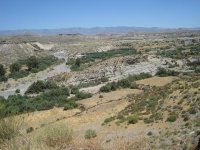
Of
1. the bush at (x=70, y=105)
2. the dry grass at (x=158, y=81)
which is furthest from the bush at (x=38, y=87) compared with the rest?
the dry grass at (x=158, y=81)

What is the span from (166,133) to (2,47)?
120 meters

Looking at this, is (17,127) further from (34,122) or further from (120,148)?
(34,122)

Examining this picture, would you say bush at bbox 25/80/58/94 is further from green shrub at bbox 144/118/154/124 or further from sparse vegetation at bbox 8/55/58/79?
green shrub at bbox 144/118/154/124

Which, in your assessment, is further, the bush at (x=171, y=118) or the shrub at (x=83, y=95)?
the shrub at (x=83, y=95)

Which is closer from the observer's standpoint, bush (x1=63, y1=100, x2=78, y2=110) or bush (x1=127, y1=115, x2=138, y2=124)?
bush (x1=127, y1=115, x2=138, y2=124)

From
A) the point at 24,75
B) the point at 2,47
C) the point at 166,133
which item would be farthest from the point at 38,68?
the point at 166,133

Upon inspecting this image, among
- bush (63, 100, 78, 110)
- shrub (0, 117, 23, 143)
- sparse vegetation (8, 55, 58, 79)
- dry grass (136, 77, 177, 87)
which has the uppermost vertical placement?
shrub (0, 117, 23, 143)

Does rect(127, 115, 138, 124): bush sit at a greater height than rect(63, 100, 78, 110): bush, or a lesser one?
greater

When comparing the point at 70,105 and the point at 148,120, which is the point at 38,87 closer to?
the point at 70,105

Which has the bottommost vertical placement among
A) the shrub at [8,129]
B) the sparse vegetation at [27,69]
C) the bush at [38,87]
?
the sparse vegetation at [27,69]

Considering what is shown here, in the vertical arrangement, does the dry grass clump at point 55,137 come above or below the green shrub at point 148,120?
above

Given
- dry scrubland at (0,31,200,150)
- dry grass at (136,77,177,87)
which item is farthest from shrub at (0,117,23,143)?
dry grass at (136,77,177,87)

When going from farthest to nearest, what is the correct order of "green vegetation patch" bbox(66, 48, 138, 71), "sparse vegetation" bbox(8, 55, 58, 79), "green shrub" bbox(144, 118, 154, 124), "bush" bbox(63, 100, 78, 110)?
"green vegetation patch" bbox(66, 48, 138, 71), "sparse vegetation" bbox(8, 55, 58, 79), "bush" bbox(63, 100, 78, 110), "green shrub" bbox(144, 118, 154, 124)

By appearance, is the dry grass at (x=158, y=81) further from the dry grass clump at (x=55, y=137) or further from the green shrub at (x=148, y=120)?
the dry grass clump at (x=55, y=137)
